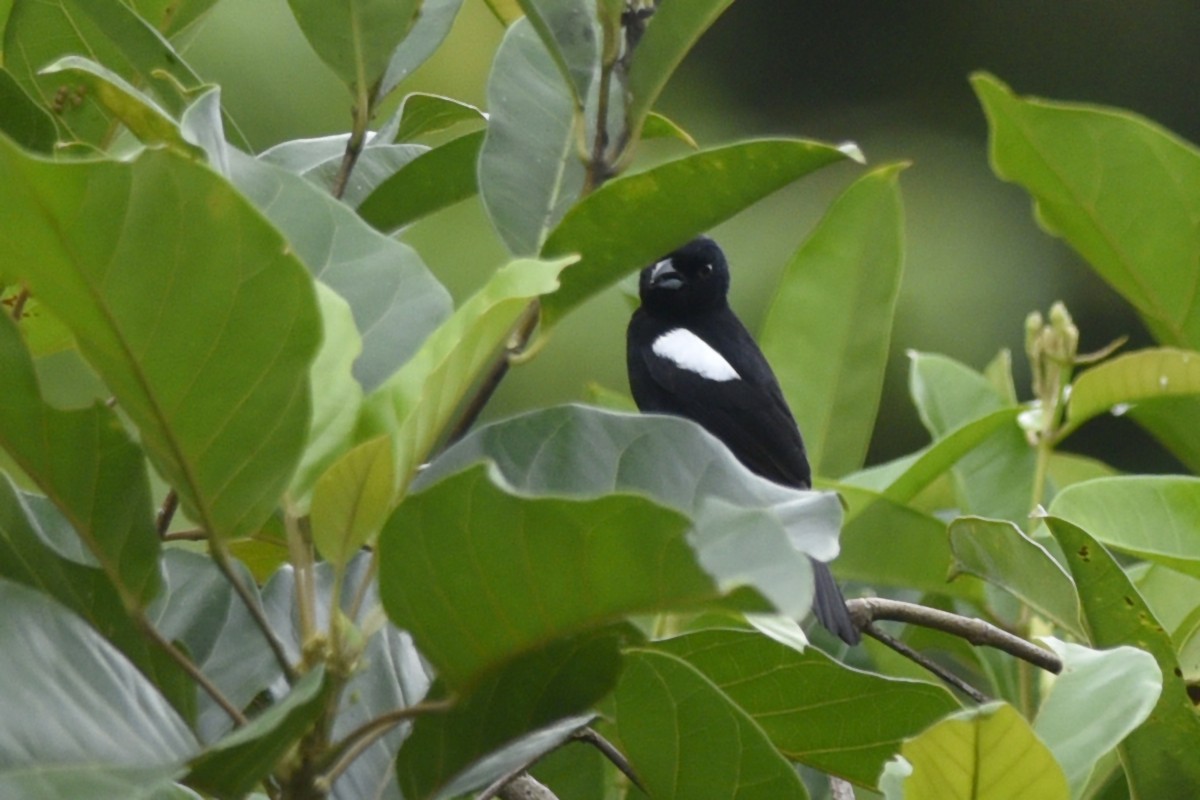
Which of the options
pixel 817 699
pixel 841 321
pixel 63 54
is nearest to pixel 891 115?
pixel 841 321

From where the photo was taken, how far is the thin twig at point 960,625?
48.0 inches

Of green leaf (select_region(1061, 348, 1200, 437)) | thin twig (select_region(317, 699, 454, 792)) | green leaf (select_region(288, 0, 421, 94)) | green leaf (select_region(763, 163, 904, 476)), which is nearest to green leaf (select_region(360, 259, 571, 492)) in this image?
thin twig (select_region(317, 699, 454, 792))

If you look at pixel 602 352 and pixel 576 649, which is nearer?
pixel 576 649

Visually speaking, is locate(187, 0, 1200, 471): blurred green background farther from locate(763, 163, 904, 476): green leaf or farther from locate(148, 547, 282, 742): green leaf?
locate(148, 547, 282, 742): green leaf

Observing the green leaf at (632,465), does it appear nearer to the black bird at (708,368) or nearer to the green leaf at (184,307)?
the green leaf at (184,307)

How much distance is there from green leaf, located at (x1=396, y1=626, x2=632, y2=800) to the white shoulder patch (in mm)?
1954

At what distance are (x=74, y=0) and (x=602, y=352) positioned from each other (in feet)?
14.6

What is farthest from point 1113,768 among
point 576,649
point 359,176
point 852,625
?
point 359,176

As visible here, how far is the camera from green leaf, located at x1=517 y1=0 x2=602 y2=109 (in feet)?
3.33

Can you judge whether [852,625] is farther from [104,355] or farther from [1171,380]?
[104,355]

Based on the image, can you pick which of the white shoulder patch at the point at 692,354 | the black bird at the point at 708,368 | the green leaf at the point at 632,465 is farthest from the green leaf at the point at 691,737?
the white shoulder patch at the point at 692,354

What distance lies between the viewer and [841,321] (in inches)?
71.4

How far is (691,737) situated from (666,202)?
34cm

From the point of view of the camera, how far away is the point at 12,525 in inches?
32.4
